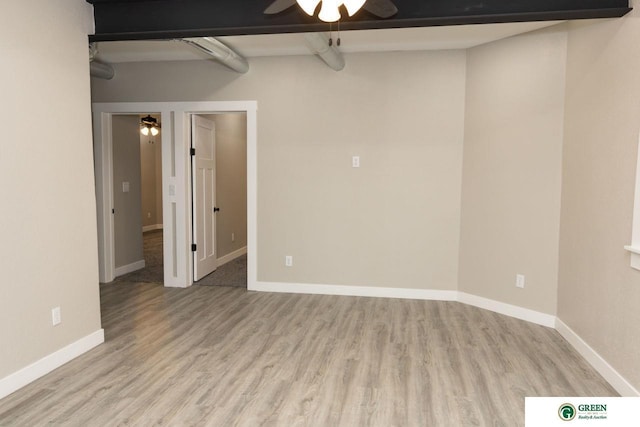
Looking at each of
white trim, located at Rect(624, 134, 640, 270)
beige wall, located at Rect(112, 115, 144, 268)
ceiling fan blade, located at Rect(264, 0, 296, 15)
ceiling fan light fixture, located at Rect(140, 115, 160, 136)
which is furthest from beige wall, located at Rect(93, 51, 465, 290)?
ceiling fan light fixture, located at Rect(140, 115, 160, 136)

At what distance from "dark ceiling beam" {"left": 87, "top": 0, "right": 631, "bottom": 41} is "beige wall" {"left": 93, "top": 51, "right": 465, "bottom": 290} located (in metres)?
1.67

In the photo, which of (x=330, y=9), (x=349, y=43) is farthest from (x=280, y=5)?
(x=349, y=43)

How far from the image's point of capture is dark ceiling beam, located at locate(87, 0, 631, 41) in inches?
109

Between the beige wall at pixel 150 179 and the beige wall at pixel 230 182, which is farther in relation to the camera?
the beige wall at pixel 150 179

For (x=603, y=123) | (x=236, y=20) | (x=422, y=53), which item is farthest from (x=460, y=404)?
(x=422, y=53)

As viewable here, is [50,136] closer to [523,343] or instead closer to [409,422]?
[409,422]

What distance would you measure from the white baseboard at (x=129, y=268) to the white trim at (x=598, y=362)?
5105 mm

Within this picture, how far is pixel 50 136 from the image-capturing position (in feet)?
9.45

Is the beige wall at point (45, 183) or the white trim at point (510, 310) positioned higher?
the beige wall at point (45, 183)

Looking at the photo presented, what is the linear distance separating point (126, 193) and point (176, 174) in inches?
45.9

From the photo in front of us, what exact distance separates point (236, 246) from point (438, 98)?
3934mm

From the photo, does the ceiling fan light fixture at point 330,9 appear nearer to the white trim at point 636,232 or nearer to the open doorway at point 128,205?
the white trim at point 636,232

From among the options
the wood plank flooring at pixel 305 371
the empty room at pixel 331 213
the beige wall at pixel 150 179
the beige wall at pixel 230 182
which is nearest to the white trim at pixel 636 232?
the empty room at pixel 331 213

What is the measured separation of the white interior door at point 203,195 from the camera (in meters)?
5.22
